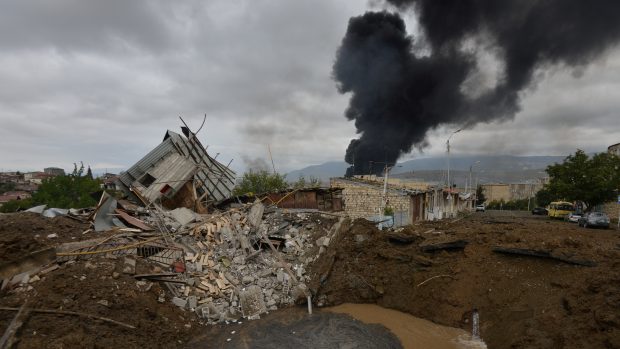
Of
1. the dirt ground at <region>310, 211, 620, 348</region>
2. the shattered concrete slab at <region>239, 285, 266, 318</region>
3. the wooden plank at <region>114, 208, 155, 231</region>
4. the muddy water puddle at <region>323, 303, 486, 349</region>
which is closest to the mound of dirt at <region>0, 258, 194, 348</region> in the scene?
the shattered concrete slab at <region>239, 285, 266, 318</region>

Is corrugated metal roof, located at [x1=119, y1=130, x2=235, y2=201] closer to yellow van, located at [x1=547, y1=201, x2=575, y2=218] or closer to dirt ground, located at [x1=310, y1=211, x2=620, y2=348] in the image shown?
dirt ground, located at [x1=310, y1=211, x2=620, y2=348]

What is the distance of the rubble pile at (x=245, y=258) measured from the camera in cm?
990

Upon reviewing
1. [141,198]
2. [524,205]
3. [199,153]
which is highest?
[199,153]

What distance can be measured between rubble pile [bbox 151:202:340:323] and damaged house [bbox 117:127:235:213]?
235 cm

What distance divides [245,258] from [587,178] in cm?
3344

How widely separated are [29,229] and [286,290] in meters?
7.57

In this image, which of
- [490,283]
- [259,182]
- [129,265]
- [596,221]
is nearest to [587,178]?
[596,221]

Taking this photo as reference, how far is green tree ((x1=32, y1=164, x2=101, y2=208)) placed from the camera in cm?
2755

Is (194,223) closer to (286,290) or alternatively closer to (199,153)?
(286,290)

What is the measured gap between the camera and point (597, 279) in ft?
25.1

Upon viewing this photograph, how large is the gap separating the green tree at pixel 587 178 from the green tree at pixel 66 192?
4142 centimetres

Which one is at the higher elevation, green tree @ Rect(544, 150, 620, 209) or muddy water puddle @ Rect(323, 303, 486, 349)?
green tree @ Rect(544, 150, 620, 209)

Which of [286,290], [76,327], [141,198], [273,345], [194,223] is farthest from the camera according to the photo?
[141,198]

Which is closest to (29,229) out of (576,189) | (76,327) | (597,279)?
(76,327)
